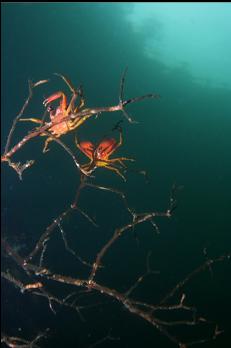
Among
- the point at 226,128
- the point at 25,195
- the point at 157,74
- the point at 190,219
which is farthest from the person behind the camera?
the point at 157,74

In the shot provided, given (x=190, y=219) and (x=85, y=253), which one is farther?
(x=190, y=219)

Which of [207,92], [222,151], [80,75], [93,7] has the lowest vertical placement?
[222,151]

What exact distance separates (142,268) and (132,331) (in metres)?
3.42

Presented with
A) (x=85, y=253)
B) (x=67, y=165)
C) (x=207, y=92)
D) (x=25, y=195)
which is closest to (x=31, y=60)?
(x=67, y=165)

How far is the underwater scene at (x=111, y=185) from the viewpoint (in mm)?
11297

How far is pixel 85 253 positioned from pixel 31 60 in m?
12.8

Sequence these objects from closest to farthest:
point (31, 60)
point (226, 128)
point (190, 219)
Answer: point (190, 219)
point (31, 60)
point (226, 128)

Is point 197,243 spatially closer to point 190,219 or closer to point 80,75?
point 190,219

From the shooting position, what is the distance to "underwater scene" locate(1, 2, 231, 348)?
37.1ft

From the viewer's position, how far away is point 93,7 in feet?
89.6

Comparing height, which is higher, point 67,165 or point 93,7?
point 93,7

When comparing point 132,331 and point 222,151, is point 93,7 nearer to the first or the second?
point 222,151

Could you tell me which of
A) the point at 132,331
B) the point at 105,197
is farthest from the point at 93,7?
the point at 132,331

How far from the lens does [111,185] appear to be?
19.5 meters
